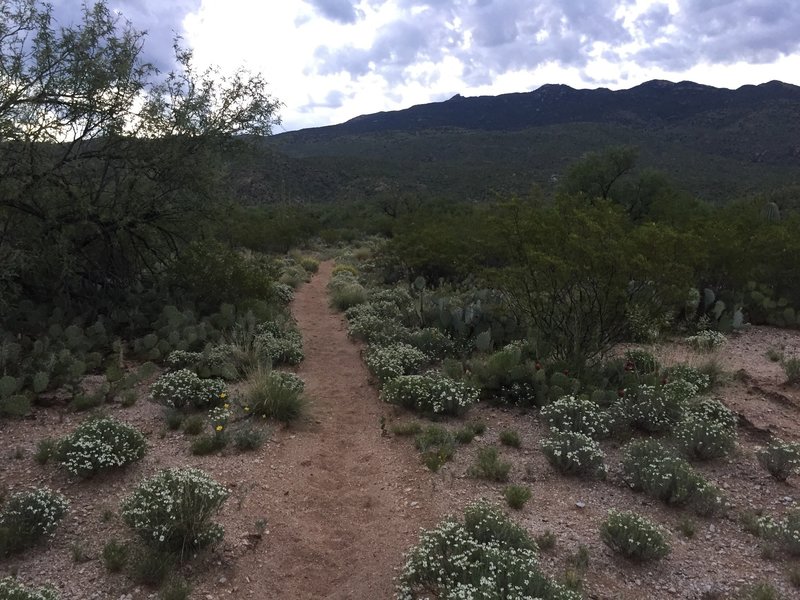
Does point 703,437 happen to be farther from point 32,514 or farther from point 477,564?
point 32,514

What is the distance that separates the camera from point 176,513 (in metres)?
4.65

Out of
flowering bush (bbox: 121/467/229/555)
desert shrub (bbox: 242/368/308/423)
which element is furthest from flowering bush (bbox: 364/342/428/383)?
flowering bush (bbox: 121/467/229/555)

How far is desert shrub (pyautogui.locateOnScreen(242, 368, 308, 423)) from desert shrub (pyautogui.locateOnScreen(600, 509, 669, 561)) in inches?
154

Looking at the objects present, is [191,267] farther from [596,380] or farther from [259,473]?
[596,380]

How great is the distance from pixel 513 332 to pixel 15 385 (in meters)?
7.13

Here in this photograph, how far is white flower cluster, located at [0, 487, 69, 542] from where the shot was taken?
15.4 feet

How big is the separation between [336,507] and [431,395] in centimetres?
238

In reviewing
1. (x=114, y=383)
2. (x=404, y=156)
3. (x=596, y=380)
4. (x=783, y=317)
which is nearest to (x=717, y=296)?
(x=783, y=317)

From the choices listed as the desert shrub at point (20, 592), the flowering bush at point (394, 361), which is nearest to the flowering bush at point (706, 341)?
the flowering bush at point (394, 361)

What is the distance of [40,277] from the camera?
10398 millimetres

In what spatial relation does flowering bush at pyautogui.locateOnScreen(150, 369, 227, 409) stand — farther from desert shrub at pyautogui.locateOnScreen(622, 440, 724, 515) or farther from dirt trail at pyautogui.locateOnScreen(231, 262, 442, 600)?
desert shrub at pyautogui.locateOnScreen(622, 440, 724, 515)

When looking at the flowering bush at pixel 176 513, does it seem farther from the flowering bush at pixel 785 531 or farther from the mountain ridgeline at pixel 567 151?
the mountain ridgeline at pixel 567 151

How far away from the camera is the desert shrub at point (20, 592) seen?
3.75m

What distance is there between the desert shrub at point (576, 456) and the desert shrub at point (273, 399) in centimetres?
295
